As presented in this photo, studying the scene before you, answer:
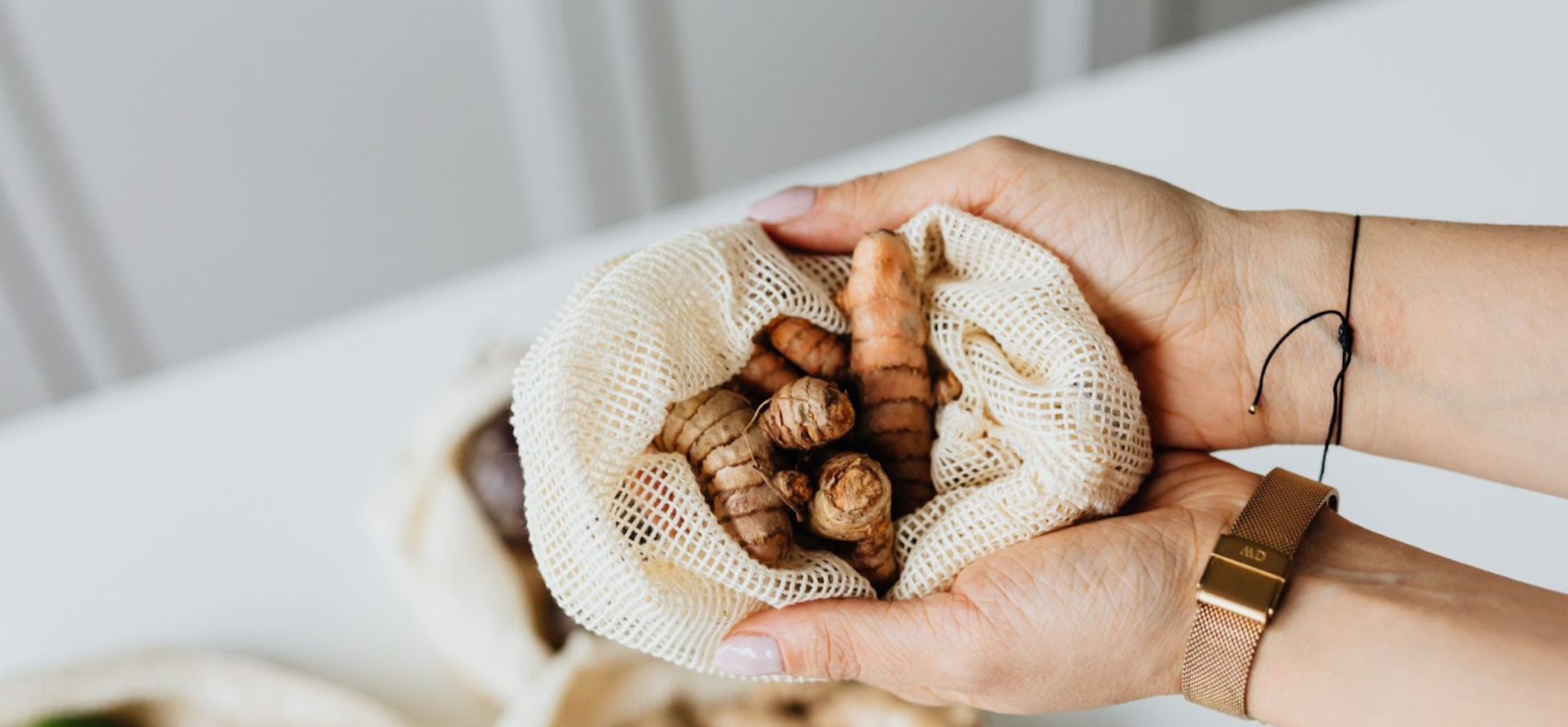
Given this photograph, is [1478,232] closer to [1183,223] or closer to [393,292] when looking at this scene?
[1183,223]

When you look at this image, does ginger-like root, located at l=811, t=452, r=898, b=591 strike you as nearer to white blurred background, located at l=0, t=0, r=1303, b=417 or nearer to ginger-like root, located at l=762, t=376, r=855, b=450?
ginger-like root, located at l=762, t=376, r=855, b=450

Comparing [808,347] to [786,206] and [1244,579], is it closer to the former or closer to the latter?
[786,206]

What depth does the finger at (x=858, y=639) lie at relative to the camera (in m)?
0.73

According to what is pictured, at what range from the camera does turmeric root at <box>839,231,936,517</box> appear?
78cm

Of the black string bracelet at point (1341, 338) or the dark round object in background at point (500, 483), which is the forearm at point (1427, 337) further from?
the dark round object in background at point (500, 483)

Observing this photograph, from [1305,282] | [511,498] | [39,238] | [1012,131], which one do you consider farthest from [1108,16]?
[39,238]

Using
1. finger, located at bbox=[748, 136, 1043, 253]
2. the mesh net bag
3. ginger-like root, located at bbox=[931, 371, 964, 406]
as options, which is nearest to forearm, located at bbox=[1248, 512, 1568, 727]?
the mesh net bag

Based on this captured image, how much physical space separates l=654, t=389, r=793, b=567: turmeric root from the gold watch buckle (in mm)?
293

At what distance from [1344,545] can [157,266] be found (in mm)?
2103

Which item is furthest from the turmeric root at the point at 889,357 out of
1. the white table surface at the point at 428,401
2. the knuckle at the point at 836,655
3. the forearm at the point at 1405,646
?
the white table surface at the point at 428,401

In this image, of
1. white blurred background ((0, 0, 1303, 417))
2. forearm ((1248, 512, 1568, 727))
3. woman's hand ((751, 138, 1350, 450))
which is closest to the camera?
forearm ((1248, 512, 1568, 727))

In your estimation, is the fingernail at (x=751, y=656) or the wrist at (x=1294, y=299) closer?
the fingernail at (x=751, y=656)

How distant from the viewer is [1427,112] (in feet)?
4.43

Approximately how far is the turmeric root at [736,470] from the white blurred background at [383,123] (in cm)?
136
